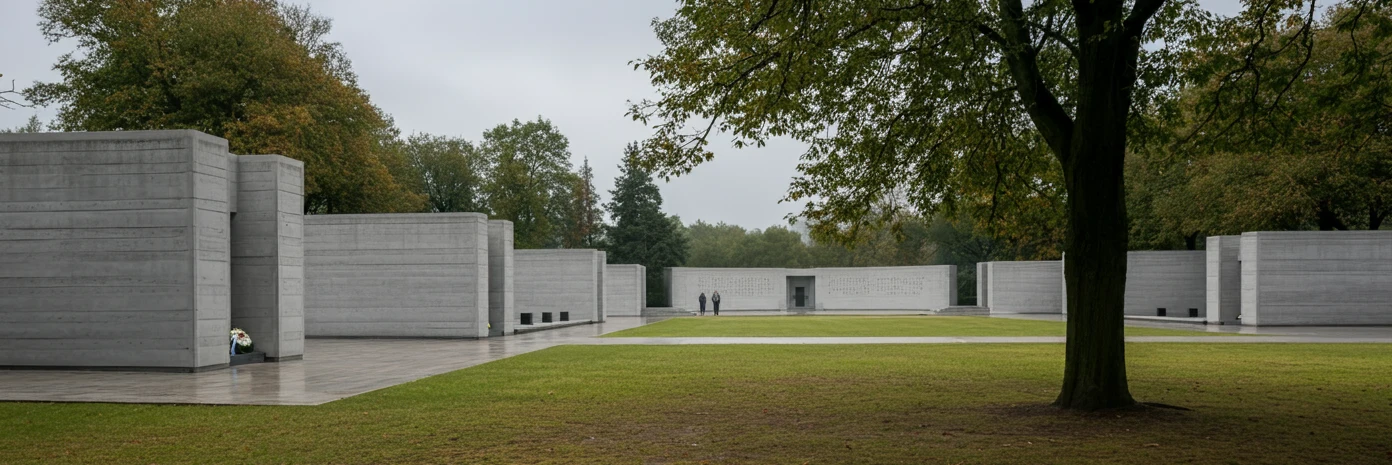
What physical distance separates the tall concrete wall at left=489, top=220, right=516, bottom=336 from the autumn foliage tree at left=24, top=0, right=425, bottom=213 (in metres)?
10.5

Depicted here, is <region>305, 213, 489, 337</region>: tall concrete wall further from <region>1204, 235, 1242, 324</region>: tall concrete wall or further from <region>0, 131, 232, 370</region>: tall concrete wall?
<region>1204, 235, 1242, 324</region>: tall concrete wall

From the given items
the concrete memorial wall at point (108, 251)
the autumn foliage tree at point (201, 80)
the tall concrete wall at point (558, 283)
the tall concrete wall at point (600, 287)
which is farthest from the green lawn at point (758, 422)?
the tall concrete wall at point (600, 287)

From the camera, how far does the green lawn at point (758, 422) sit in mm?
8492

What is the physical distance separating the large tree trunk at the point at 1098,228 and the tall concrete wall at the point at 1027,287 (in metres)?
41.1

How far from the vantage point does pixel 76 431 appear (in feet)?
32.9

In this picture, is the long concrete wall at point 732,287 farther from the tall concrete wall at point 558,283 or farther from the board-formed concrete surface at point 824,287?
the tall concrete wall at point 558,283

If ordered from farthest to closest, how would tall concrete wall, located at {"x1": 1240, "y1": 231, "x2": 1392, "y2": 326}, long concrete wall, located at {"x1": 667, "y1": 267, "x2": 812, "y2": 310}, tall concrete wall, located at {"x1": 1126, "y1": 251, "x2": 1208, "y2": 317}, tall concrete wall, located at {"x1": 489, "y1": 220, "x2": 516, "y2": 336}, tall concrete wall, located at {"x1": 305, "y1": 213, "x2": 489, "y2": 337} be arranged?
long concrete wall, located at {"x1": 667, "y1": 267, "x2": 812, "y2": 310}, tall concrete wall, located at {"x1": 1126, "y1": 251, "x2": 1208, "y2": 317}, tall concrete wall, located at {"x1": 1240, "y1": 231, "x2": 1392, "y2": 326}, tall concrete wall, located at {"x1": 489, "y1": 220, "x2": 516, "y2": 336}, tall concrete wall, located at {"x1": 305, "y1": 213, "x2": 489, "y2": 337}

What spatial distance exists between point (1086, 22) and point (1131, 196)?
44868 millimetres

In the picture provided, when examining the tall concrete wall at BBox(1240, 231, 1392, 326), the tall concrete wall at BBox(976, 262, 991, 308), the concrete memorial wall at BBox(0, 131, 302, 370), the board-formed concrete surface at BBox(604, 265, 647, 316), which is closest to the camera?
the concrete memorial wall at BBox(0, 131, 302, 370)

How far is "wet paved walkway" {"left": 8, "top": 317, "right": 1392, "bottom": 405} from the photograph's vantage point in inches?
A: 520

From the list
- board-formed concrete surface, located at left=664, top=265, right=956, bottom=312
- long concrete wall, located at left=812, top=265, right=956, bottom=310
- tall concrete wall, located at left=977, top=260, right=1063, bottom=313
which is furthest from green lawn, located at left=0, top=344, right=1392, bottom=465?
board-formed concrete surface, located at left=664, top=265, right=956, bottom=312

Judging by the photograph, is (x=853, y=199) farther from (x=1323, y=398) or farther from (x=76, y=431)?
(x=76, y=431)

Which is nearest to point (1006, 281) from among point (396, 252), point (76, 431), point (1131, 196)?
point (1131, 196)

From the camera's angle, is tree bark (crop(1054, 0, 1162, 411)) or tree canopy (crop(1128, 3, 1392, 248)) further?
tree canopy (crop(1128, 3, 1392, 248))
